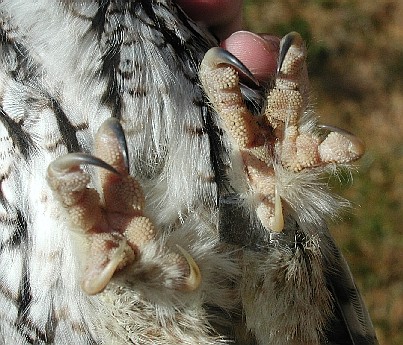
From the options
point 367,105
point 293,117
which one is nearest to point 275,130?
point 293,117

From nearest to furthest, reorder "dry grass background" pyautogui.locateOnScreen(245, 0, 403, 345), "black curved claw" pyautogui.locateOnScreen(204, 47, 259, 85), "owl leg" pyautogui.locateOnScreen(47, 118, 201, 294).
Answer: "owl leg" pyautogui.locateOnScreen(47, 118, 201, 294), "black curved claw" pyautogui.locateOnScreen(204, 47, 259, 85), "dry grass background" pyautogui.locateOnScreen(245, 0, 403, 345)

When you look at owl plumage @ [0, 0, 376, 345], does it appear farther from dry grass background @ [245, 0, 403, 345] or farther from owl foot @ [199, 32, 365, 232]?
dry grass background @ [245, 0, 403, 345]

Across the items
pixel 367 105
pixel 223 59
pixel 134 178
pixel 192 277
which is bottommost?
pixel 367 105

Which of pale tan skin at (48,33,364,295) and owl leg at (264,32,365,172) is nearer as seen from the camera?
pale tan skin at (48,33,364,295)

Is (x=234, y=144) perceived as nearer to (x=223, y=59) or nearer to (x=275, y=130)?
(x=275, y=130)

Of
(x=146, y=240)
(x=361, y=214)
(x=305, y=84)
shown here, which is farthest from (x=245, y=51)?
(x=361, y=214)

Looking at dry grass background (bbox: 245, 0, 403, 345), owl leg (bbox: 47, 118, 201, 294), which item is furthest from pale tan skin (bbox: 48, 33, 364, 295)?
dry grass background (bbox: 245, 0, 403, 345)

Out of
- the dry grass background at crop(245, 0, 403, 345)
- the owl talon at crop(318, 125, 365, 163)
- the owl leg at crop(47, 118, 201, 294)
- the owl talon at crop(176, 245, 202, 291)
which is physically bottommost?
the dry grass background at crop(245, 0, 403, 345)

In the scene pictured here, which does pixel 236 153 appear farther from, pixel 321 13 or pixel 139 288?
pixel 321 13
